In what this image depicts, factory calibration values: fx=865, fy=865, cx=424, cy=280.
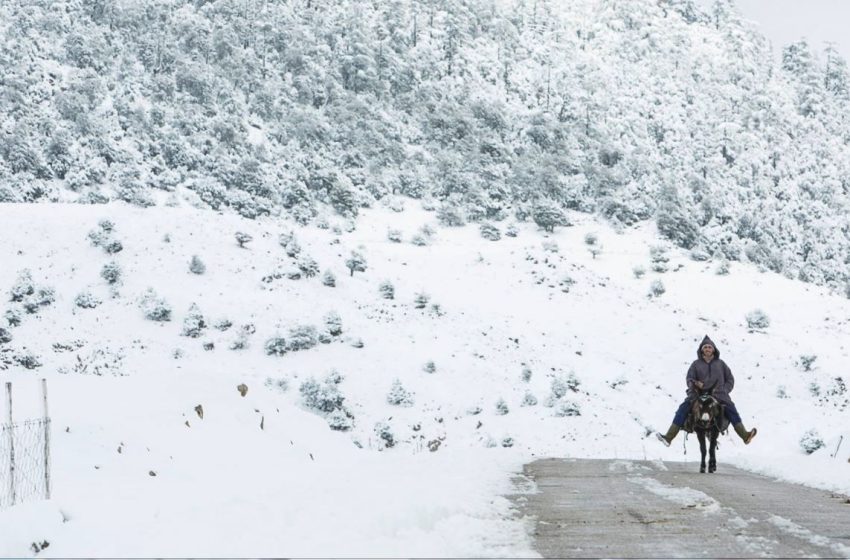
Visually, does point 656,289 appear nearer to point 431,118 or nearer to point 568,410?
point 568,410

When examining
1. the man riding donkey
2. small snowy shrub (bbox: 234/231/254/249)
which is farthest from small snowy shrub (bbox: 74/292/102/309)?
the man riding donkey

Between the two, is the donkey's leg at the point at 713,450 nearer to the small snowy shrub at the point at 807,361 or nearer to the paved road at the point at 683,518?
the paved road at the point at 683,518

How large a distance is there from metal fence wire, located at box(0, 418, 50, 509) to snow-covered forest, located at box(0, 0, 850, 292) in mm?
59712

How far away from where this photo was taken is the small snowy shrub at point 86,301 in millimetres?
47906

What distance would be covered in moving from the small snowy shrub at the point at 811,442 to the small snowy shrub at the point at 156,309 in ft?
107

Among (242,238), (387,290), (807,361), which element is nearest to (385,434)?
(387,290)

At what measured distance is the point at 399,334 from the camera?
50250 mm

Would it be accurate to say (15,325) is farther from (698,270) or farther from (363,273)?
(698,270)

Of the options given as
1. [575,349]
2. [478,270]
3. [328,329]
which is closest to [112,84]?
[478,270]

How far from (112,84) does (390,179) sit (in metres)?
30.6

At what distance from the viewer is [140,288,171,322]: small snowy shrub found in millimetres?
47344

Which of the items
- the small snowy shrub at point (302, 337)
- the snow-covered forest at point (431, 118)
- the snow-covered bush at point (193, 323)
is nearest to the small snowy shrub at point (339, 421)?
the small snowy shrub at point (302, 337)

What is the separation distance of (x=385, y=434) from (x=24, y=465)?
26569 millimetres

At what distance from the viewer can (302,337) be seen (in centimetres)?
4684
